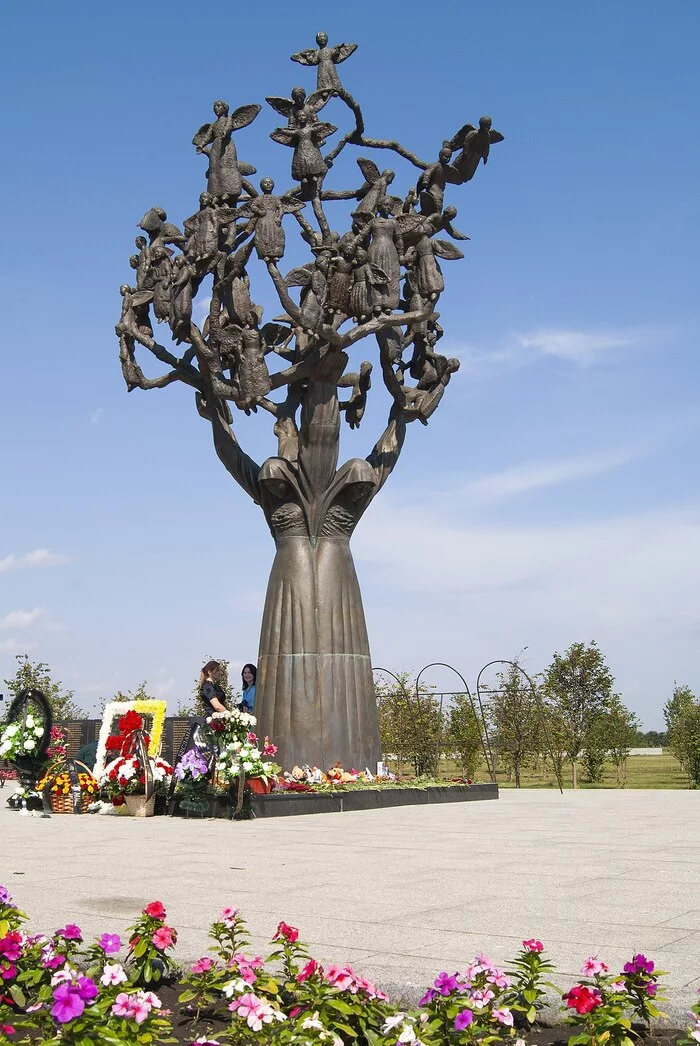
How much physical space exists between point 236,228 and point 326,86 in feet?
8.54

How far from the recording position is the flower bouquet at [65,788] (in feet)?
41.6

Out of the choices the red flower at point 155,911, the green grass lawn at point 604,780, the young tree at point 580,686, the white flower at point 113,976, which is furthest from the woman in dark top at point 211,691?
the young tree at point 580,686

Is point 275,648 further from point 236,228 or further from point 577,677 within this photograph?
point 577,677

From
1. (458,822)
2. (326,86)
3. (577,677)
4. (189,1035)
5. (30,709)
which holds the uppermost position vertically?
(326,86)

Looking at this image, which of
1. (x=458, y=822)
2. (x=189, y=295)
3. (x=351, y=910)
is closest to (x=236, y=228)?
(x=189, y=295)

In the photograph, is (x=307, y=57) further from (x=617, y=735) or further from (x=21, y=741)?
(x=617, y=735)

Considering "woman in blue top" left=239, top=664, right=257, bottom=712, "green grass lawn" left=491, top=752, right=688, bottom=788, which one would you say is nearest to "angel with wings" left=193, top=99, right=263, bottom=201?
"woman in blue top" left=239, top=664, right=257, bottom=712

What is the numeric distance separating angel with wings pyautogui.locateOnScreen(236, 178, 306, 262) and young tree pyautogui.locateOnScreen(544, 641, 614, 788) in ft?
50.3

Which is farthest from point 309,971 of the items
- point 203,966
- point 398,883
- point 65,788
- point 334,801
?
point 65,788

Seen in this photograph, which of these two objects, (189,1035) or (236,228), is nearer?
(189,1035)

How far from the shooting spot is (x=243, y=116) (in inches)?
594

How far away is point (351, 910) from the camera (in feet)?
17.3

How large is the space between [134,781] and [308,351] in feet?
19.1

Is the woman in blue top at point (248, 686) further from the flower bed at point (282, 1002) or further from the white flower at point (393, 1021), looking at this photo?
the white flower at point (393, 1021)
